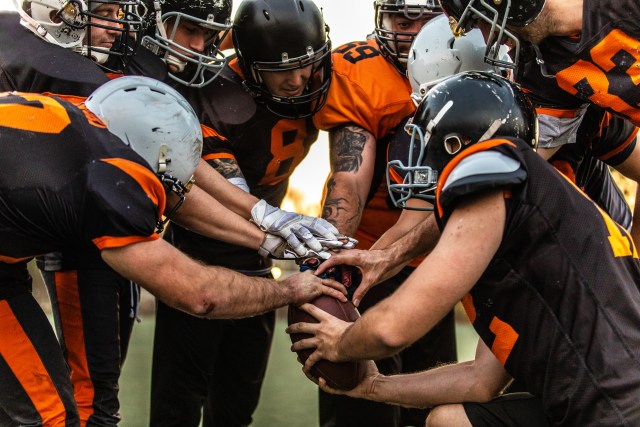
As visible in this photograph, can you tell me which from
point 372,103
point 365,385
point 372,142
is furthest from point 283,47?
point 365,385

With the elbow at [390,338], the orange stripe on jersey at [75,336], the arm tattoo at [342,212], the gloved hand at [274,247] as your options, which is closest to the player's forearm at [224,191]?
the gloved hand at [274,247]

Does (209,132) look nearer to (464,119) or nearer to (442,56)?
(442,56)

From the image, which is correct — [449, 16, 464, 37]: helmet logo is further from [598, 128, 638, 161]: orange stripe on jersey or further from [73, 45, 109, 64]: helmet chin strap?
[73, 45, 109, 64]: helmet chin strap

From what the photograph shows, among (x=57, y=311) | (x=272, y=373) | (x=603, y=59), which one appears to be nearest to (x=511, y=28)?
(x=603, y=59)

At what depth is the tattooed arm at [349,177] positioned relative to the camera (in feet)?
11.6

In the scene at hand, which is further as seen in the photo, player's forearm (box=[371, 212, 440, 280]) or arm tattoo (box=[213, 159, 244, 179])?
arm tattoo (box=[213, 159, 244, 179])

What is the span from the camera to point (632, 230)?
388cm

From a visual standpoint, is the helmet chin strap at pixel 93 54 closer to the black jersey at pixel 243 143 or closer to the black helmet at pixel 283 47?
the black jersey at pixel 243 143

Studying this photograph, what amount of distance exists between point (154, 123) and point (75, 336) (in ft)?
2.91

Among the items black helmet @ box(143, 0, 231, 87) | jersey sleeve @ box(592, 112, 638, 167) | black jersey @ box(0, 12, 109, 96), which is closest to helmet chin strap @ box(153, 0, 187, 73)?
black helmet @ box(143, 0, 231, 87)

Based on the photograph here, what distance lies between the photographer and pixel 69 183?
8.58 ft

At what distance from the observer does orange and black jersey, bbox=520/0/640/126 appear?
291cm

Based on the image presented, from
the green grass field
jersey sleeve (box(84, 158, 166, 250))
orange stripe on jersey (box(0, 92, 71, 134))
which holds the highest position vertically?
orange stripe on jersey (box(0, 92, 71, 134))

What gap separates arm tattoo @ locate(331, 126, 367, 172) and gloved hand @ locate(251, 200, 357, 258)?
0.28 m
